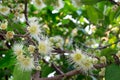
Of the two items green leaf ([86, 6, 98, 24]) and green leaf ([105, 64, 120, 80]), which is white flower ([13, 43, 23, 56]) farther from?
green leaf ([86, 6, 98, 24])

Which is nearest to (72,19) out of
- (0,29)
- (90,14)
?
(90,14)

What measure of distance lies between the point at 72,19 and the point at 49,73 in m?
0.60

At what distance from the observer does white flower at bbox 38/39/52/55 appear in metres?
1.13

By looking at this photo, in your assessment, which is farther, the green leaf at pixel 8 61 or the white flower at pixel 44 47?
the green leaf at pixel 8 61

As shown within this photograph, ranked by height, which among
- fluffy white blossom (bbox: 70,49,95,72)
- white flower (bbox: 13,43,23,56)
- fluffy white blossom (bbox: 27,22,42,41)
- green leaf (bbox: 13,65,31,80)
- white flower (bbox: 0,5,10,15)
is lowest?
green leaf (bbox: 13,65,31,80)

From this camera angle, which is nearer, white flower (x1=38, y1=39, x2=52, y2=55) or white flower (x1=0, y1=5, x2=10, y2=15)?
white flower (x1=38, y1=39, x2=52, y2=55)

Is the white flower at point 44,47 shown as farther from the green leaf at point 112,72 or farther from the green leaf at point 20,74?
Answer: the green leaf at point 112,72

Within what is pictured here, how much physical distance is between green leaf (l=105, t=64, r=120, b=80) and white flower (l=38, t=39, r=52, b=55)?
0.69 ft

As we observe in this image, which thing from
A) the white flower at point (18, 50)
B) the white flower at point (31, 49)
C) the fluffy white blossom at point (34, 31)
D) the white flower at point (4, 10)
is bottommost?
the white flower at point (18, 50)

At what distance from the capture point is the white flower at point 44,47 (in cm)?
113

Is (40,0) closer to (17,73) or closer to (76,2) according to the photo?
(76,2)

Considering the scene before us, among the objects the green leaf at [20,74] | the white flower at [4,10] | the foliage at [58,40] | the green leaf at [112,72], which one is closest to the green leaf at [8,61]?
the foliage at [58,40]

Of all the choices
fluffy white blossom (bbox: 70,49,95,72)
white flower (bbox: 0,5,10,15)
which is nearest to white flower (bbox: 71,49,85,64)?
fluffy white blossom (bbox: 70,49,95,72)

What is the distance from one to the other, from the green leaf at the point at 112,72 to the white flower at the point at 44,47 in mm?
209
